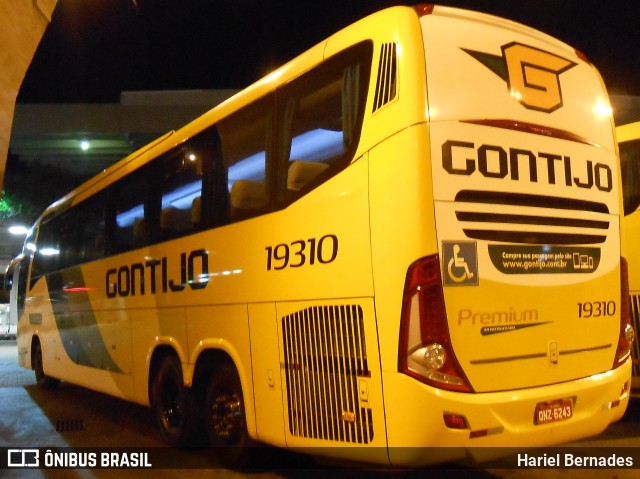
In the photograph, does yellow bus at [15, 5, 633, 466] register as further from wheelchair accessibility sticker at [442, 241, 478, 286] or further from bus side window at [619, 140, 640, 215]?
bus side window at [619, 140, 640, 215]

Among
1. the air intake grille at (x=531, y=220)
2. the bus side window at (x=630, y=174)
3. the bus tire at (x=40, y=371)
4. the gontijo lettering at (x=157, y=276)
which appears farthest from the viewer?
the bus tire at (x=40, y=371)

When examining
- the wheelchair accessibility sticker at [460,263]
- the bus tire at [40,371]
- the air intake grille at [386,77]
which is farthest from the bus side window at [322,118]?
the bus tire at [40,371]

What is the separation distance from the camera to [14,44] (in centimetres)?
498

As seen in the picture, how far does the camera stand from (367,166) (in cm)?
407

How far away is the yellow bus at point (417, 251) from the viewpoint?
377cm

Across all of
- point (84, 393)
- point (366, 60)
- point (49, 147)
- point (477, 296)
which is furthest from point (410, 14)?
point (49, 147)

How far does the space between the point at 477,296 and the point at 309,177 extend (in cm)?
160

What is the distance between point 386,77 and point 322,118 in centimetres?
77

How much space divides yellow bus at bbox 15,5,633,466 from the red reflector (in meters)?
0.01

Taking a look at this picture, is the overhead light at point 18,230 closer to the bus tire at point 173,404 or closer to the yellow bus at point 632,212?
the bus tire at point 173,404

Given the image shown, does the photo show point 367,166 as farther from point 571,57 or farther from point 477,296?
point 571,57

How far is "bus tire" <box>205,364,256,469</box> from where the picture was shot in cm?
530

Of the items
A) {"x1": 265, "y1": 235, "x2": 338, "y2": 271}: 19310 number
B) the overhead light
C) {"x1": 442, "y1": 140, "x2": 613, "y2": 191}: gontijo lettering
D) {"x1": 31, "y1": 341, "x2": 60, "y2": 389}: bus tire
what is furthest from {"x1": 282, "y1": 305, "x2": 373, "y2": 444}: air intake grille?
the overhead light

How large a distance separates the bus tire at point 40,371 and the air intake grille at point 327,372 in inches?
333
